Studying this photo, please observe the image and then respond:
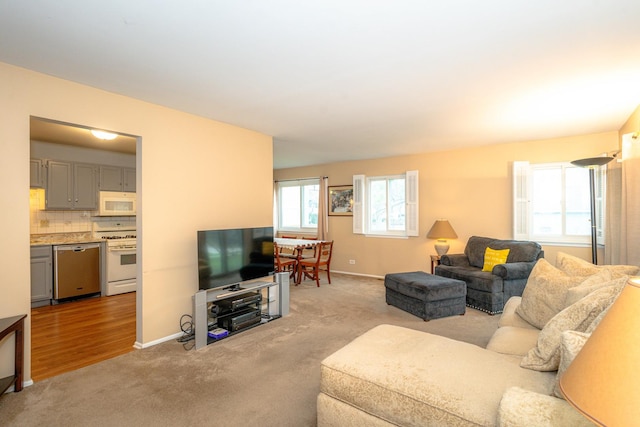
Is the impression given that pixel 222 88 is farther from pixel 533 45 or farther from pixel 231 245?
pixel 533 45

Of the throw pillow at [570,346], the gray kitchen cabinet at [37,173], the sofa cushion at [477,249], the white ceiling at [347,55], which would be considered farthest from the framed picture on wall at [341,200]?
the throw pillow at [570,346]

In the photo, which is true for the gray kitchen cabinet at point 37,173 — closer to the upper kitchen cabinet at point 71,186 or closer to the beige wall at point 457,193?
the upper kitchen cabinet at point 71,186

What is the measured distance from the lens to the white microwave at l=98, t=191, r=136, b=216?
559cm

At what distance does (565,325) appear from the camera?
1.58 metres

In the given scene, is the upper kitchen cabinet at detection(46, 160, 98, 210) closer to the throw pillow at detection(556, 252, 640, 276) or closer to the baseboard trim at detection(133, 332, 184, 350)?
the baseboard trim at detection(133, 332, 184, 350)

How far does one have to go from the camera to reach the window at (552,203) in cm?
489

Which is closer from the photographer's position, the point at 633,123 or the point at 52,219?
the point at 633,123

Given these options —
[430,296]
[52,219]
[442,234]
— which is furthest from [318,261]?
[52,219]

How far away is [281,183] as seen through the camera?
836 cm

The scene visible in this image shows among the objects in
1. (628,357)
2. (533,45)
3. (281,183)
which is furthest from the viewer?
(281,183)

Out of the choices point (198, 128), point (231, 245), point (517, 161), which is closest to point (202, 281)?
point (231, 245)

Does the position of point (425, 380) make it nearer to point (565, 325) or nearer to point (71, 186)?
point (565, 325)

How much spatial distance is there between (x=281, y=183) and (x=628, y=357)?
7940 millimetres

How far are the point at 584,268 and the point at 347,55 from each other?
8.03ft
